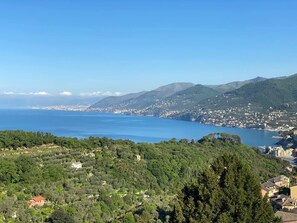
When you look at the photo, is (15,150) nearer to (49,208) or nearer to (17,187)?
(17,187)

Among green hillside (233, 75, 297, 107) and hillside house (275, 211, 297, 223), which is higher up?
green hillside (233, 75, 297, 107)

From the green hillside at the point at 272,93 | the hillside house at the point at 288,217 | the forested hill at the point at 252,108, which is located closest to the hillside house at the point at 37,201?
the hillside house at the point at 288,217

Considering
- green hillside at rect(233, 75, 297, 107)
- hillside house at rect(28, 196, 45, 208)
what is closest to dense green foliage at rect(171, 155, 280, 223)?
hillside house at rect(28, 196, 45, 208)

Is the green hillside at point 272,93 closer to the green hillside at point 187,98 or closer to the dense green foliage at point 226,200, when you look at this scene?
the green hillside at point 187,98

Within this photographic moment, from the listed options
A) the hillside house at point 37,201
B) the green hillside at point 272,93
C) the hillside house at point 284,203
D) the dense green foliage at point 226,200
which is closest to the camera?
the dense green foliage at point 226,200

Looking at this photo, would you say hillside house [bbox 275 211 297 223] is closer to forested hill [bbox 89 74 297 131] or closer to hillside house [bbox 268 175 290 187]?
hillside house [bbox 268 175 290 187]

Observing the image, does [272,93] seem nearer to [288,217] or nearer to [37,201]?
[288,217]
